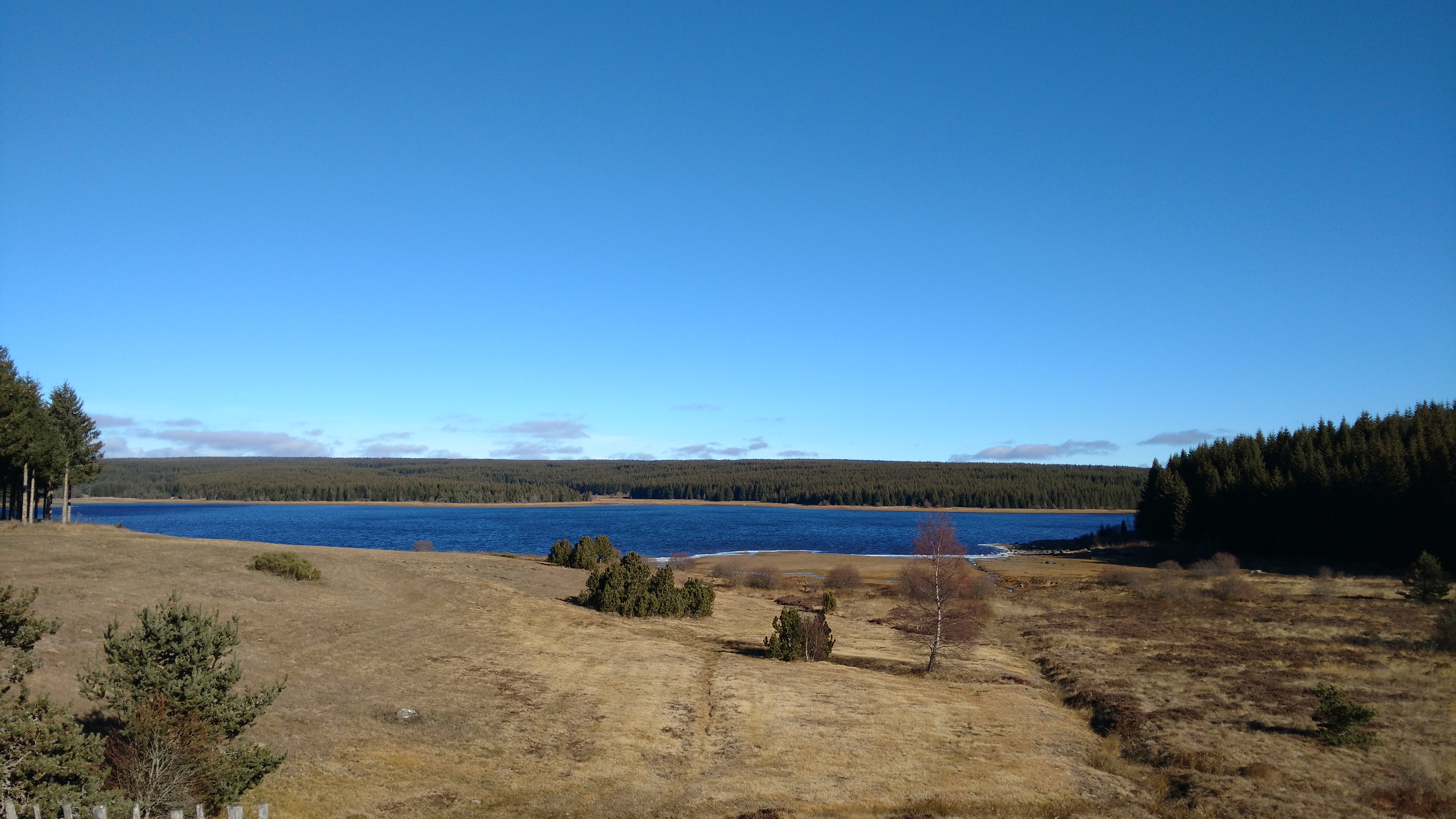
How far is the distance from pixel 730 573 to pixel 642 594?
90.0 feet

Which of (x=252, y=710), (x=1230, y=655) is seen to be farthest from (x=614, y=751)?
(x=1230, y=655)

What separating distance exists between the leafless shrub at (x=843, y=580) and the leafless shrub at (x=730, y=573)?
7.39 meters

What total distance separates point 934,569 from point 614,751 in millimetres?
20074

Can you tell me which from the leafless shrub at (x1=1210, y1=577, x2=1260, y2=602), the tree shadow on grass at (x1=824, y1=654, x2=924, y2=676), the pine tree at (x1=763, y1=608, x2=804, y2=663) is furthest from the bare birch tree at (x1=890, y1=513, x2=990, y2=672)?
the leafless shrub at (x1=1210, y1=577, x2=1260, y2=602)

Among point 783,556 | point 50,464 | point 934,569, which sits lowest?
point 783,556

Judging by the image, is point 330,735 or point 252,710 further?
point 330,735

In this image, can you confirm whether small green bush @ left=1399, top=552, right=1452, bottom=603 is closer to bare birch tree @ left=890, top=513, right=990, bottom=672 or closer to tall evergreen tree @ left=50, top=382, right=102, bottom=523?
bare birch tree @ left=890, top=513, right=990, bottom=672

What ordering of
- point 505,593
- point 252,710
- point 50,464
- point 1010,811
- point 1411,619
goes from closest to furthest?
point 252,710
point 1010,811
point 505,593
point 1411,619
point 50,464

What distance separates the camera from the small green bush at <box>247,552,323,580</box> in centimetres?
3488

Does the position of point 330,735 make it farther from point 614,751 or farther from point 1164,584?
point 1164,584

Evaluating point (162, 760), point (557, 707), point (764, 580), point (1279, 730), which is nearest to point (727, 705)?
point (557, 707)

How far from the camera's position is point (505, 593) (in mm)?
40875

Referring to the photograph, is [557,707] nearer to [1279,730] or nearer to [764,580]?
[1279,730]

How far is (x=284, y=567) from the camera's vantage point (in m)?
35.0
